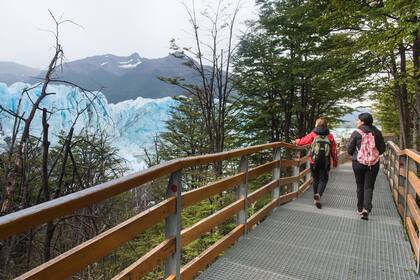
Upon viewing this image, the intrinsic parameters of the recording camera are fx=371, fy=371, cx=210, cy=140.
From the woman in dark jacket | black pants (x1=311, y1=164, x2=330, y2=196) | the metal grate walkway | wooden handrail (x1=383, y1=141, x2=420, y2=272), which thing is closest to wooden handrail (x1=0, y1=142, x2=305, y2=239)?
the metal grate walkway

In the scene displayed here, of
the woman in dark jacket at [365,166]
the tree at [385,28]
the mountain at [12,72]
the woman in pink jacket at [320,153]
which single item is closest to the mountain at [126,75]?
the mountain at [12,72]

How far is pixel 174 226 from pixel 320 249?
2.37 metres

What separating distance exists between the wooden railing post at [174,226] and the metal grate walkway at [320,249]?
707mm

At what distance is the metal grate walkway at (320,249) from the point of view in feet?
12.3

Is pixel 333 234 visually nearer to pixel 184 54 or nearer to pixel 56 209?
pixel 56 209

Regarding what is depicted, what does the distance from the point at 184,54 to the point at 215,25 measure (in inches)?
54.6

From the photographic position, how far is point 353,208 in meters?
7.06

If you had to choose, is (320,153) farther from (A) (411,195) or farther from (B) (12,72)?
(B) (12,72)

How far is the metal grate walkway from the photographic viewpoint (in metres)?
3.75

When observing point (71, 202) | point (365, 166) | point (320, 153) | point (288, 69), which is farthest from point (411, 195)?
point (288, 69)

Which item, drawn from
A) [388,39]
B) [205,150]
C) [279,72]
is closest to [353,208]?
[388,39]

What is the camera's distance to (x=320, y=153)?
22.7ft

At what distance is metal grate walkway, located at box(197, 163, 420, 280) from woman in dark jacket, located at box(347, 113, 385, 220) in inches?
14.0

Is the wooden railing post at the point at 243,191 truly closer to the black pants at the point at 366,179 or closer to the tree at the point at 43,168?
the tree at the point at 43,168
